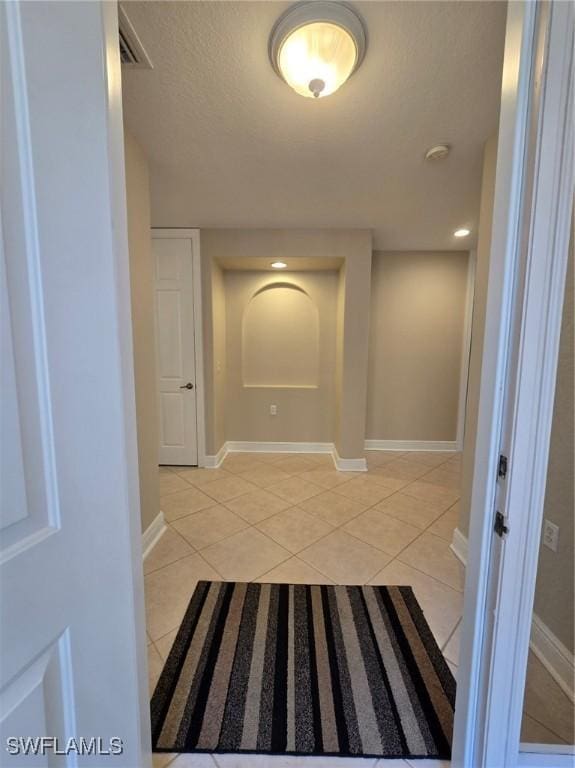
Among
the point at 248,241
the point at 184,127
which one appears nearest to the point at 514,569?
the point at 184,127

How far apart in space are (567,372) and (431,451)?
3.60 meters

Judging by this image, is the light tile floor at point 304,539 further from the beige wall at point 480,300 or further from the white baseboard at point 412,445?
the white baseboard at point 412,445

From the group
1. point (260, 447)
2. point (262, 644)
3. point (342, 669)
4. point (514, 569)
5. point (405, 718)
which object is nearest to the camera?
→ point (514, 569)

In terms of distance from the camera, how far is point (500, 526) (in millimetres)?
782

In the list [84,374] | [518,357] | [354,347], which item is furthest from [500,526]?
[354,347]

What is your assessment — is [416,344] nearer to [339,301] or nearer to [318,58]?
[339,301]

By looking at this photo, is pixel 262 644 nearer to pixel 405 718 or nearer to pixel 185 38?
pixel 405 718

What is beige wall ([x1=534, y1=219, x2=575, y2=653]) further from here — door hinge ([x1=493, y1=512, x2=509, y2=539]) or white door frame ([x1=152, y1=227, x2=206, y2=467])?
white door frame ([x1=152, y1=227, x2=206, y2=467])

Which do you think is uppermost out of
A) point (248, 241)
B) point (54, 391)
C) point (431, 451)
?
point (248, 241)

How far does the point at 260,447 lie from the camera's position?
4031 millimetres

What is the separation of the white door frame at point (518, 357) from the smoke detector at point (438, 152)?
1.18 metres

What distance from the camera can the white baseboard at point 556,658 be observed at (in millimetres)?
983

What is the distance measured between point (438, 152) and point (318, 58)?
1.00 meters

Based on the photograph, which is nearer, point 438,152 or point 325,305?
point 438,152
